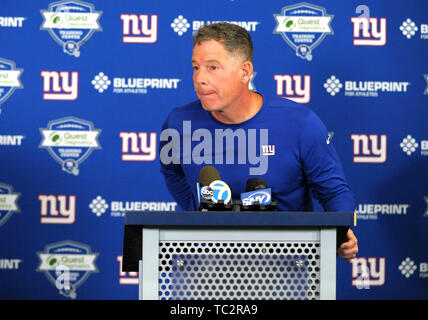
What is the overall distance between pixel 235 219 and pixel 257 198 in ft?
0.99

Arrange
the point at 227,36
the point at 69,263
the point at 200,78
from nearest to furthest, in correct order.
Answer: the point at 227,36, the point at 200,78, the point at 69,263

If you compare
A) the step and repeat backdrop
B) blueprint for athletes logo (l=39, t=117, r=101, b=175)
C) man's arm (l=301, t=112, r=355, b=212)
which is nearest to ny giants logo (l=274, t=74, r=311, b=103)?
the step and repeat backdrop

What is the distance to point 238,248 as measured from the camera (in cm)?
156

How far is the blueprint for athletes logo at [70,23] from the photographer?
3580 mm

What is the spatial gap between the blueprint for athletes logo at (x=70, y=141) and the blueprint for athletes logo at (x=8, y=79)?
314 millimetres

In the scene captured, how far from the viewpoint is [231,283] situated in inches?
62.4

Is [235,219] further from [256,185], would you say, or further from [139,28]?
[139,28]

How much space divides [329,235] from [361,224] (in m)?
2.12

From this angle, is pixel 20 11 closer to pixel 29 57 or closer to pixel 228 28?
pixel 29 57

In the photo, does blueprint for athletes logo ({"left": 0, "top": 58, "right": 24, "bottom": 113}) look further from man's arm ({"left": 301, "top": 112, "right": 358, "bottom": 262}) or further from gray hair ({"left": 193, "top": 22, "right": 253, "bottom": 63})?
man's arm ({"left": 301, "top": 112, "right": 358, "bottom": 262})

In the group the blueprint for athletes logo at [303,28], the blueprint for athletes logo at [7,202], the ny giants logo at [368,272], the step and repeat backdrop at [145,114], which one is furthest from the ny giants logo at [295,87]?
the blueprint for athletes logo at [7,202]

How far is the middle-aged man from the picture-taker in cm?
274

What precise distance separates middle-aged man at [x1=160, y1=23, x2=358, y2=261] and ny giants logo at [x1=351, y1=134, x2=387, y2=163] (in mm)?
767

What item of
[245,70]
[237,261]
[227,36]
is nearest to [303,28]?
[245,70]
